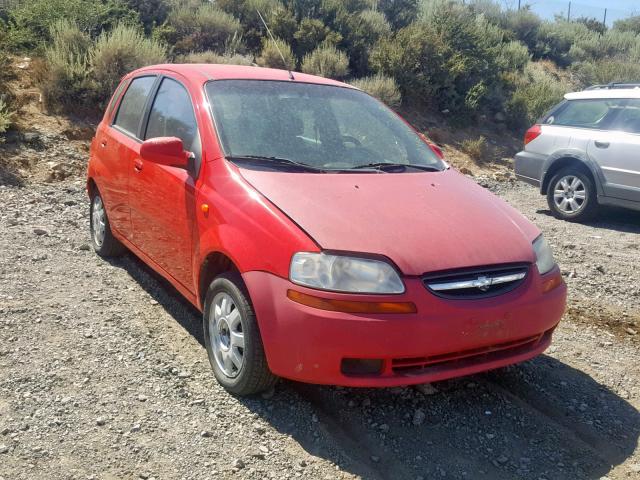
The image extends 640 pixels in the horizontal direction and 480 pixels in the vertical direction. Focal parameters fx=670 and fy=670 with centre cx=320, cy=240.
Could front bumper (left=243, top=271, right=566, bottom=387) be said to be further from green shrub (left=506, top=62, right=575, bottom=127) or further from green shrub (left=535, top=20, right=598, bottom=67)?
green shrub (left=535, top=20, right=598, bottom=67)

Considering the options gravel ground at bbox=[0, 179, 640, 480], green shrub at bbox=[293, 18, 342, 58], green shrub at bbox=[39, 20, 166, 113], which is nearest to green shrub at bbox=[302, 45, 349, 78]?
green shrub at bbox=[293, 18, 342, 58]

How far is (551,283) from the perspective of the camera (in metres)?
3.64

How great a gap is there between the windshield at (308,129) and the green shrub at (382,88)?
9.02m

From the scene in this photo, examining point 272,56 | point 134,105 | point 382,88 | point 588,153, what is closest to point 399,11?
point 382,88

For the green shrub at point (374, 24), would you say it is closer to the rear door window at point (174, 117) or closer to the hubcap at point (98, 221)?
the hubcap at point (98, 221)

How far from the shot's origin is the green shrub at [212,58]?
1292 cm

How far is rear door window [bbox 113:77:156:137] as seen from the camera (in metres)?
5.12

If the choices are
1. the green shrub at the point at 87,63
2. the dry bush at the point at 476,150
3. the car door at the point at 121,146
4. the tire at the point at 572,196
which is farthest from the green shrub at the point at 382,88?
the car door at the point at 121,146

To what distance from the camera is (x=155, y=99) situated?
16.2 ft

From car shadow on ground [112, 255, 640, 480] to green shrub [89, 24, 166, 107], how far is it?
27.9 feet

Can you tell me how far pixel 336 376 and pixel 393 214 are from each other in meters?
0.92

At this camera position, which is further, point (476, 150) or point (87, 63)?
point (476, 150)

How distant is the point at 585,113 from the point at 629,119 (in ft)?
2.28

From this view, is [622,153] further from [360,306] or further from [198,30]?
[198,30]
